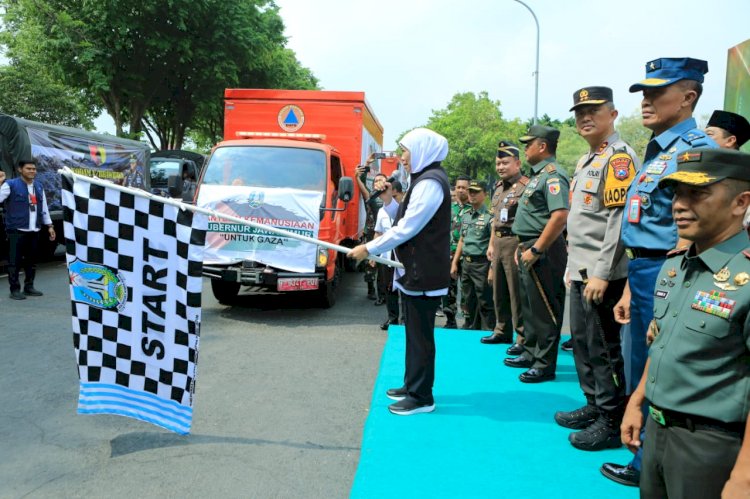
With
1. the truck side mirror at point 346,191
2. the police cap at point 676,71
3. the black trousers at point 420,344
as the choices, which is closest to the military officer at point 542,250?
the black trousers at point 420,344

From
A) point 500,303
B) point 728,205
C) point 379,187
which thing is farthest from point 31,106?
point 728,205

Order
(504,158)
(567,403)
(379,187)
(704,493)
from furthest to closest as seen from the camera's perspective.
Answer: (379,187) → (504,158) → (567,403) → (704,493)

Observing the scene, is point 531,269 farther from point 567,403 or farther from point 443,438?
point 443,438

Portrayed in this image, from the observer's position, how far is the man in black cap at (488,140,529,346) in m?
5.09

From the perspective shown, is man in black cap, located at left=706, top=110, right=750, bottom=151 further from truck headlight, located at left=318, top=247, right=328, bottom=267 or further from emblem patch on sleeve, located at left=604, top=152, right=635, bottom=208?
truck headlight, located at left=318, top=247, right=328, bottom=267

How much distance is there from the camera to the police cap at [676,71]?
265 cm

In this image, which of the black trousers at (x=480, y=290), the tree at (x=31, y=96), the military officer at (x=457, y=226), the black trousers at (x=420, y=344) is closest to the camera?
the black trousers at (x=420, y=344)

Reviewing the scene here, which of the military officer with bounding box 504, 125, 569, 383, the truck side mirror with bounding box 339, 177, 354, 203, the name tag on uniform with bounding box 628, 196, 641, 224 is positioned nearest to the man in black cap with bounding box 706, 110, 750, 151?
the military officer with bounding box 504, 125, 569, 383

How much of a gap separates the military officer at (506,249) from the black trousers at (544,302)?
0.64m

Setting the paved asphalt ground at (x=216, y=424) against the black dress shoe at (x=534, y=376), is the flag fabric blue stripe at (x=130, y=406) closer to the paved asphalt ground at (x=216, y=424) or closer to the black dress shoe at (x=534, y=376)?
the paved asphalt ground at (x=216, y=424)

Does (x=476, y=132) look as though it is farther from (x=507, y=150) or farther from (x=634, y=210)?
(x=634, y=210)

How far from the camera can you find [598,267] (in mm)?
3061

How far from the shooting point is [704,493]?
5.13ft

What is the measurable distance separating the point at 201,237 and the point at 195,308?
418 millimetres
